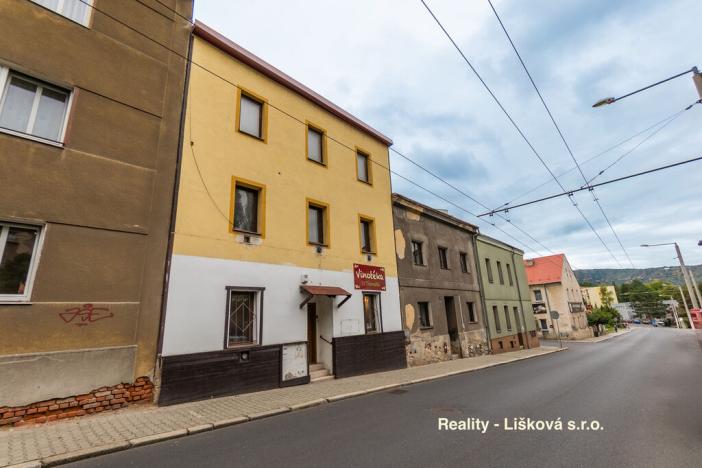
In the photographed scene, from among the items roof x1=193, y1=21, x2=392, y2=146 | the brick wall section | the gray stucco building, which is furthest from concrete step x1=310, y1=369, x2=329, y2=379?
roof x1=193, y1=21, x2=392, y2=146

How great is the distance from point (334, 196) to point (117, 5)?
8.49 meters

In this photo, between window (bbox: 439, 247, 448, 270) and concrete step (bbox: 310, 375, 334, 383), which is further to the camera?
window (bbox: 439, 247, 448, 270)

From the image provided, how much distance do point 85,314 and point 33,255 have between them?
1521mm

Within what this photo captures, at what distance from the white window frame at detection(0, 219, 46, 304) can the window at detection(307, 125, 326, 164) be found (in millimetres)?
8565

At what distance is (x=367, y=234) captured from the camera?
14.6m

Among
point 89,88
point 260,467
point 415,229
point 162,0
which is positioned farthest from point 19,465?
point 415,229

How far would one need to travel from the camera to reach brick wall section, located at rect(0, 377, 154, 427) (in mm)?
5672

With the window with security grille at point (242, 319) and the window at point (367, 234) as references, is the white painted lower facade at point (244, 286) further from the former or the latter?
the window at point (367, 234)

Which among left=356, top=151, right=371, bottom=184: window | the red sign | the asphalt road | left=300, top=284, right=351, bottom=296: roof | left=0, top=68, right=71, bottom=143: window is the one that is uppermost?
left=356, top=151, right=371, bottom=184: window

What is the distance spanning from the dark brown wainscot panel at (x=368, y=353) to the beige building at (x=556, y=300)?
107 feet

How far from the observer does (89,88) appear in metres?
7.63

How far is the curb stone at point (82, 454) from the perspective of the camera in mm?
4449

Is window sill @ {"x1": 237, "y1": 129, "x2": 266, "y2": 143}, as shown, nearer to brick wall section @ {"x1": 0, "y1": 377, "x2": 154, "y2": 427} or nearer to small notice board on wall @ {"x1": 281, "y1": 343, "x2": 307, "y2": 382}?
small notice board on wall @ {"x1": 281, "y1": 343, "x2": 307, "y2": 382}

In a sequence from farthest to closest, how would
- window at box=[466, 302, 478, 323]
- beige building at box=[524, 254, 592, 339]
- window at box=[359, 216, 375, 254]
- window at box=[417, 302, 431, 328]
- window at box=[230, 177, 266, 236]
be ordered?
1. beige building at box=[524, 254, 592, 339]
2. window at box=[466, 302, 478, 323]
3. window at box=[417, 302, 431, 328]
4. window at box=[359, 216, 375, 254]
5. window at box=[230, 177, 266, 236]
